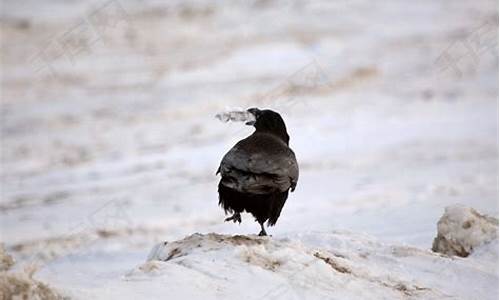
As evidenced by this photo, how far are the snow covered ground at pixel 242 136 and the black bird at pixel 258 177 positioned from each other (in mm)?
332

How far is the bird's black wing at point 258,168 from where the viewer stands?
619 centimetres

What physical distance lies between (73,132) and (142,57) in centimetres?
516

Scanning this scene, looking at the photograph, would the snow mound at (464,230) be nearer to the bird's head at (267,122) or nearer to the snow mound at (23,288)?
the bird's head at (267,122)

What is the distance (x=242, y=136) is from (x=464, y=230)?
877 centimetres

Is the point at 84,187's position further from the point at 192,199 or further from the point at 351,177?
the point at 351,177

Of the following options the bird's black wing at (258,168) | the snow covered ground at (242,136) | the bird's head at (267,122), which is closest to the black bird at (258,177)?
the bird's black wing at (258,168)

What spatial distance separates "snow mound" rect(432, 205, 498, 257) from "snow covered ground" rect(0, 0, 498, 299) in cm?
19

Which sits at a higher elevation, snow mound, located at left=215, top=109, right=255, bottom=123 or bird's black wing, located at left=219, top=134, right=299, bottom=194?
snow mound, located at left=215, top=109, right=255, bottom=123

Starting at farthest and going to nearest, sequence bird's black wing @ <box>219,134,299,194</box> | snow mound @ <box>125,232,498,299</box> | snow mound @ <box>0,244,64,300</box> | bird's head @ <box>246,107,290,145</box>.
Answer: bird's head @ <box>246,107,290,145</box>, bird's black wing @ <box>219,134,299,194</box>, snow mound @ <box>125,232,498,299</box>, snow mound @ <box>0,244,64,300</box>

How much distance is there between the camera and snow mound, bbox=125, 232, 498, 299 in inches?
200

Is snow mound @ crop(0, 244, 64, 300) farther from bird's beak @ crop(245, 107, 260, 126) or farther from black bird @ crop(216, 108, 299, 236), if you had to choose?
bird's beak @ crop(245, 107, 260, 126)

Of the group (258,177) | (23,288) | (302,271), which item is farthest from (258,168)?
(23,288)

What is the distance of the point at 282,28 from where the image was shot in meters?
23.6

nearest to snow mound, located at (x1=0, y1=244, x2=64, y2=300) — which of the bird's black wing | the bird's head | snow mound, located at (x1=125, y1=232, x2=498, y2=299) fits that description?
snow mound, located at (x1=125, y1=232, x2=498, y2=299)
